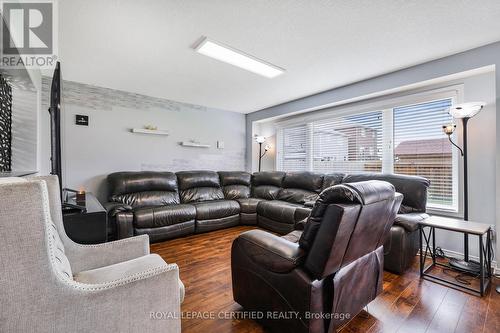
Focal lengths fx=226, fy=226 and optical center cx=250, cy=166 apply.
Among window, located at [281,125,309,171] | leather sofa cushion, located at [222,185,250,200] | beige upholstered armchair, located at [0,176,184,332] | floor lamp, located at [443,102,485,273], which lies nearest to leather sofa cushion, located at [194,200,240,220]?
leather sofa cushion, located at [222,185,250,200]

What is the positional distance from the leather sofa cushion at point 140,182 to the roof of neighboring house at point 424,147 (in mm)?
3720

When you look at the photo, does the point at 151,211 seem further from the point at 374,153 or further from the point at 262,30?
the point at 374,153

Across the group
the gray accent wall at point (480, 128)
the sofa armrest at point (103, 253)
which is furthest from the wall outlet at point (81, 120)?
the gray accent wall at point (480, 128)

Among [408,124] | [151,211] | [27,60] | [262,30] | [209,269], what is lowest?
[209,269]

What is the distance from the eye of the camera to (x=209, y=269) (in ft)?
7.80

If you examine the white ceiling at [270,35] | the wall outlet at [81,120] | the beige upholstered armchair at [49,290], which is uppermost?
the white ceiling at [270,35]

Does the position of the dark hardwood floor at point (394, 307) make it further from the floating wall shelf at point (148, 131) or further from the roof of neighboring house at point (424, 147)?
the floating wall shelf at point (148, 131)

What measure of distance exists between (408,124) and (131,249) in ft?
12.2

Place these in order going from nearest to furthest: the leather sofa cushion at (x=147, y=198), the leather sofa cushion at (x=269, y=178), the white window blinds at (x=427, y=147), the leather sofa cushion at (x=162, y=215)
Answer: the white window blinds at (x=427, y=147) < the leather sofa cushion at (x=162, y=215) < the leather sofa cushion at (x=147, y=198) < the leather sofa cushion at (x=269, y=178)

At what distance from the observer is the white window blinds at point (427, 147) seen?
2896 mm

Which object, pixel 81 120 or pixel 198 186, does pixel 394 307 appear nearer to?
pixel 198 186

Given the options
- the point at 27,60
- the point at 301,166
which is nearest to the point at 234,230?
the point at 301,166

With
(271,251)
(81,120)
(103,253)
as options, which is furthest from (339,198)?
(81,120)

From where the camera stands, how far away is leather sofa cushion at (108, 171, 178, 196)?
11.7 feet
